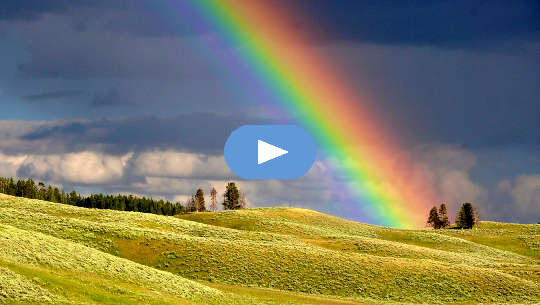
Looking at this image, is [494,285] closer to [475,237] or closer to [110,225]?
[110,225]

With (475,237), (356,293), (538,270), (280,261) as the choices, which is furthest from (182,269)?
(475,237)

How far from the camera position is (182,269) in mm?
78812

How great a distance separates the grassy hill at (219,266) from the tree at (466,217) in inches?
2292

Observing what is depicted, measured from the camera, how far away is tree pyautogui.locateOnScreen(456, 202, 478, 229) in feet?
637

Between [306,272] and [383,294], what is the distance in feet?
30.6

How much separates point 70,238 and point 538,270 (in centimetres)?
6295

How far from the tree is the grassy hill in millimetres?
58227

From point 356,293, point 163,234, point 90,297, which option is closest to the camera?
point 90,297

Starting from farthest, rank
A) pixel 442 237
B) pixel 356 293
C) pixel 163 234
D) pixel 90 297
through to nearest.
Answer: pixel 442 237 → pixel 163 234 → pixel 356 293 → pixel 90 297

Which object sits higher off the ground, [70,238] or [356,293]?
[70,238]

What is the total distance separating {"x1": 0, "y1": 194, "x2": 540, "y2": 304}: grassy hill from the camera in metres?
51.2

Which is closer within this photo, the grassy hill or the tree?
the grassy hill

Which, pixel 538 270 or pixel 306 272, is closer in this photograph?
pixel 306 272

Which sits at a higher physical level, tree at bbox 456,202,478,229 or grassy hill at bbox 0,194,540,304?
tree at bbox 456,202,478,229
